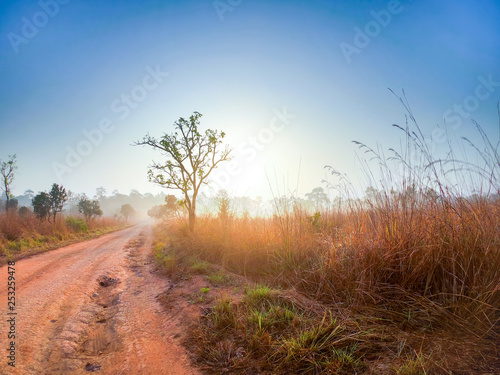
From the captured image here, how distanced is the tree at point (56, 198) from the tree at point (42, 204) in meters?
0.28

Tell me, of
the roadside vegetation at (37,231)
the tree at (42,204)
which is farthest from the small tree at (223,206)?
the tree at (42,204)

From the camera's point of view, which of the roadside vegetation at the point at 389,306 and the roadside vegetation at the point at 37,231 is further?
the roadside vegetation at the point at 37,231

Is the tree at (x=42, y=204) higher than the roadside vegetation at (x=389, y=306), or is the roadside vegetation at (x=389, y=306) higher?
the tree at (x=42, y=204)

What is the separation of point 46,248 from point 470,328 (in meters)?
12.0

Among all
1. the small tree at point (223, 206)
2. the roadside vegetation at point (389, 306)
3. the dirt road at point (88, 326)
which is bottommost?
the dirt road at point (88, 326)

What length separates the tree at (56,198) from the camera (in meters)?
18.3

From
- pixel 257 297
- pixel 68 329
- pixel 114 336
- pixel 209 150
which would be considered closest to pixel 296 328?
pixel 257 297

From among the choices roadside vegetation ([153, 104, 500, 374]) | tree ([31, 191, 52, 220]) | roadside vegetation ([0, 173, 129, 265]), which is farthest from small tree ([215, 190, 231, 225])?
tree ([31, 191, 52, 220])

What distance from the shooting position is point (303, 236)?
4504 mm

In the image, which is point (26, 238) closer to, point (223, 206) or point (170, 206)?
point (223, 206)

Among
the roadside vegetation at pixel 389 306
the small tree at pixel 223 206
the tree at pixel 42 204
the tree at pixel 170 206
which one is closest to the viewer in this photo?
the roadside vegetation at pixel 389 306

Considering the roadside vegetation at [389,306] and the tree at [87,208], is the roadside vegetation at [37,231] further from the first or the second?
the tree at [87,208]

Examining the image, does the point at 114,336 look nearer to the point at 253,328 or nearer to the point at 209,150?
the point at 253,328

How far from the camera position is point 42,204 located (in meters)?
17.9
